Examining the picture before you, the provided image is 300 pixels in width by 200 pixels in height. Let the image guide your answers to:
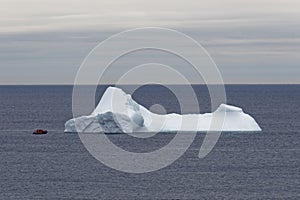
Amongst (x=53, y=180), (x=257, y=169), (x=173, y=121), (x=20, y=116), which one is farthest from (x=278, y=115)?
(x=53, y=180)

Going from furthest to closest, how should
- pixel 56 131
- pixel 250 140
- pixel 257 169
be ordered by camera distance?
pixel 56 131 → pixel 250 140 → pixel 257 169

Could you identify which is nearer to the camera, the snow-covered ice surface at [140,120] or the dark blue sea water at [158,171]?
the dark blue sea water at [158,171]

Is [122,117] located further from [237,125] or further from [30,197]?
[30,197]

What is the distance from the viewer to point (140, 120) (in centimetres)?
8556

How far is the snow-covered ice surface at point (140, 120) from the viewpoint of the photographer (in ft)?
279

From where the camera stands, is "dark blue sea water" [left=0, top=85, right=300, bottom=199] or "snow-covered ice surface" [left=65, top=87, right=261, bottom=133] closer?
"dark blue sea water" [left=0, top=85, right=300, bottom=199]

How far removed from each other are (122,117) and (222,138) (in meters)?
14.7

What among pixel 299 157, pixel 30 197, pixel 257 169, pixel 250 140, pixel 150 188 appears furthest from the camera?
pixel 250 140

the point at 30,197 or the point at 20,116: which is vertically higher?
the point at 30,197

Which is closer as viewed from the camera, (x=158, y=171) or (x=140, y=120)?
(x=158, y=171)

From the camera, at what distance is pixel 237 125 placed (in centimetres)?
9106

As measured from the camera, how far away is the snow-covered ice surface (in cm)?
8494

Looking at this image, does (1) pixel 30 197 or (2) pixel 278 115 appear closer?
(1) pixel 30 197

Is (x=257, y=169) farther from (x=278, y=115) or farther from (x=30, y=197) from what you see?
(x=278, y=115)
